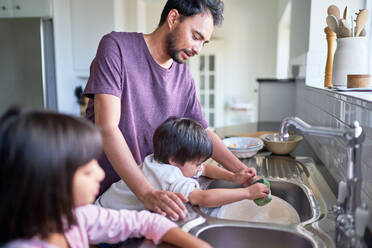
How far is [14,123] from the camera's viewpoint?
0.50 metres

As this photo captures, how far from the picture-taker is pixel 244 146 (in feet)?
5.39

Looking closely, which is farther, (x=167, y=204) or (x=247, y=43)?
(x=247, y=43)

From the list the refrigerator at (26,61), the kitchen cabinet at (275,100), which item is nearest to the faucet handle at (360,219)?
the kitchen cabinet at (275,100)

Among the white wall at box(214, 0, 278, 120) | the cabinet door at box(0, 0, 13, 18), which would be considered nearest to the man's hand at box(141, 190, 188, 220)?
the cabinet door at box(0, 0, 13, 18)

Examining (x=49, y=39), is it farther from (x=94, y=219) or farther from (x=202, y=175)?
(x=94, y=219)

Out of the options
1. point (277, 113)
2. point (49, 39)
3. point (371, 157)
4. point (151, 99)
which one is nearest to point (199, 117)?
point (151, 99)

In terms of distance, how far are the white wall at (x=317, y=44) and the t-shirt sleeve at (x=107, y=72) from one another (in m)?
1.31

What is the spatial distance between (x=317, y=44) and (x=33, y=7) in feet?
8.65

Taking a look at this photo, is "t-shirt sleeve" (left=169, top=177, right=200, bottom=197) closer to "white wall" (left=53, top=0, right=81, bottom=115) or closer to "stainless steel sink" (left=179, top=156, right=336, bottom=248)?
"stainless steel sink" (left=179, top=156, right=336, bottom=248)

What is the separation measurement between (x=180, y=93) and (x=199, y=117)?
0.42 ft

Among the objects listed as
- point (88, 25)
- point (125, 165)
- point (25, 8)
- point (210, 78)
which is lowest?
point (125, 165)

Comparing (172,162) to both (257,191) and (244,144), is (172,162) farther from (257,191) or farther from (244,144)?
(244,144)

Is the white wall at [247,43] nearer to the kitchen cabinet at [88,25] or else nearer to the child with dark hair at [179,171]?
the kitchen cabinet at [88,25]

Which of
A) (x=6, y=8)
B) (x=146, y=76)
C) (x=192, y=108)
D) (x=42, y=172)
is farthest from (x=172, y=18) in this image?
(x=6, y=8)
